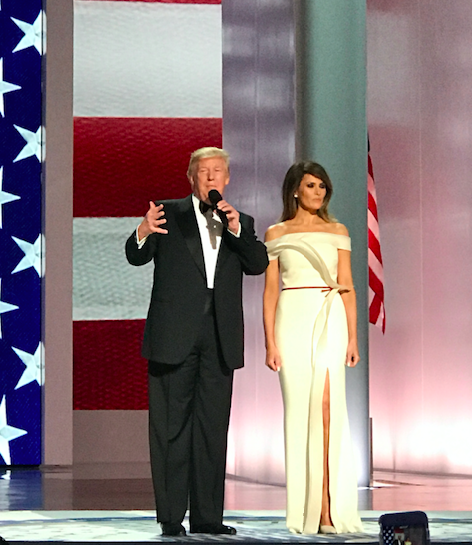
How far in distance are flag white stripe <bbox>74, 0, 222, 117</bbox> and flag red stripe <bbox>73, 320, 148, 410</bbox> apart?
5.26ft

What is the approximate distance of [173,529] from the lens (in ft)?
11.4

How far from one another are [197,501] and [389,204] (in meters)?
4.70

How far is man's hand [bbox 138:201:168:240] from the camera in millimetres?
3477

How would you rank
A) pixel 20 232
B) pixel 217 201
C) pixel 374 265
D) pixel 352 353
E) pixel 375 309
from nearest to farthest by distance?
pixel 217 201
pixel 352 353
pixel 374 265
pixel 375 309
pixel 20 232

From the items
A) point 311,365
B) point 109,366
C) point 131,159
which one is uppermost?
point 131,159

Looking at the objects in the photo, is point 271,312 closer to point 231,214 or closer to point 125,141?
point 231,214

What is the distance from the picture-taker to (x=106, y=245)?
7.98m

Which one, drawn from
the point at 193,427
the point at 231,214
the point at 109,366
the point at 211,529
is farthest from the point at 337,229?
the point at 109,366

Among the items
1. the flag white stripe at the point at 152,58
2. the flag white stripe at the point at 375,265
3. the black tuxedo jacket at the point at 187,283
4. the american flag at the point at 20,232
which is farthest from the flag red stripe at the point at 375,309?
the black tuxedo jacket at the point at 187,283

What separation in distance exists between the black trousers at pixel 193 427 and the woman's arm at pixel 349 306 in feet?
1.47

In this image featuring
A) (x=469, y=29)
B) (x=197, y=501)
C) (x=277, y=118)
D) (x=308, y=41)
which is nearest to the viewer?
(x=197, y=501)

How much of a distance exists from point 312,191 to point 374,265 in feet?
11.9

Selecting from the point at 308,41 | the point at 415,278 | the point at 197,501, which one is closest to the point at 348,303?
the point at 197,501

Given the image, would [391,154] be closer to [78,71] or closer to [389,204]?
[389,204]
